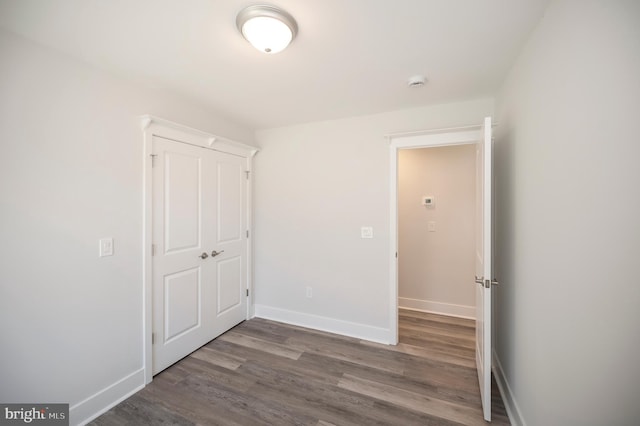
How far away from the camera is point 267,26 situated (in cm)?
135

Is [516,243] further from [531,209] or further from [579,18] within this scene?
[579,18]

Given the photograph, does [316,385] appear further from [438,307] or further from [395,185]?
[438,307]

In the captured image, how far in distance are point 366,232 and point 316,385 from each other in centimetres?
152

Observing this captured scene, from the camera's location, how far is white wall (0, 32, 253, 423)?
1.47m

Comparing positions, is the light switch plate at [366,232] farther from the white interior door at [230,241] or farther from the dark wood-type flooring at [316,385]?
the white interior door at [230,241]

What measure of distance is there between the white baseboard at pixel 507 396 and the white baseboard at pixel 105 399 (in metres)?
2.75

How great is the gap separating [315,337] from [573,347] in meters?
2.32

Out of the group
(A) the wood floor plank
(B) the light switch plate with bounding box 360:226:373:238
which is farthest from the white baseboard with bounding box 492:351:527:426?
(B) the light switch plate with bounding box 360:226:373:238

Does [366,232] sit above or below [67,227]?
below

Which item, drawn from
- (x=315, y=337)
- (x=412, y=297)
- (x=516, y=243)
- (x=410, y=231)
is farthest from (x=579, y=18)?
(x=412, y=297)

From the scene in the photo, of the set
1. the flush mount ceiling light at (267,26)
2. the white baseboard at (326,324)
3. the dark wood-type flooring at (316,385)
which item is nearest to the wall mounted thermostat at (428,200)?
the dark wood-type flooring at (316,385)

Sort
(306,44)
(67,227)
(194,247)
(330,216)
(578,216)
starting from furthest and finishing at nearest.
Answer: (330,216) < (194,247) < (67,227) < (306,44) < (578,216)

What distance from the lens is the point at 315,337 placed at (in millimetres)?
2926

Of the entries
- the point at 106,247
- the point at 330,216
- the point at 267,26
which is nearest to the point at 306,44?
the point at 267,26
